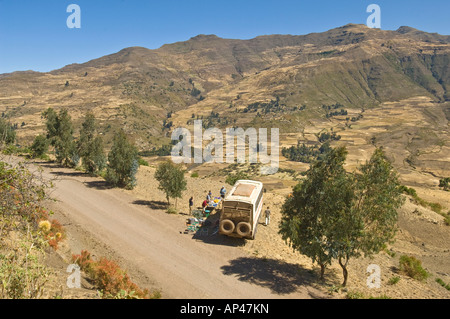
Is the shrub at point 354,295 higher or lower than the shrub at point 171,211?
lower

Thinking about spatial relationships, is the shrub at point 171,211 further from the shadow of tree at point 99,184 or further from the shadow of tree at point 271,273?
the shadow of tree at point 99,184

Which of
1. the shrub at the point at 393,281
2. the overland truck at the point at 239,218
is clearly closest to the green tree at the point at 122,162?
the overland truck at the point at 239,218

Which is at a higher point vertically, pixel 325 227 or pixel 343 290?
pixel 325 227

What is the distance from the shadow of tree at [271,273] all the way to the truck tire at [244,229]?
57.4 inches

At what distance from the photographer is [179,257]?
52.3 ft

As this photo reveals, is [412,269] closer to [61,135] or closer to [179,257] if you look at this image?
[179,257]

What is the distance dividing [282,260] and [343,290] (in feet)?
12.4

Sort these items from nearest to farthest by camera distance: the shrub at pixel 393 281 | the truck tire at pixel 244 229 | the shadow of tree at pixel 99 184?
the shrub at pixel 393 281 < the truck tire at pixel 244 229 < the shadow of tree at pixel 99 184

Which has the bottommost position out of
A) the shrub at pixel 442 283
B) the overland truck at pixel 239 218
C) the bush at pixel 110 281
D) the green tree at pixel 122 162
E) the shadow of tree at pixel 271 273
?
the shrub at pixel 442 283

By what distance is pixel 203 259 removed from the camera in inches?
624

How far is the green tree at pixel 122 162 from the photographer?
27453 mm
